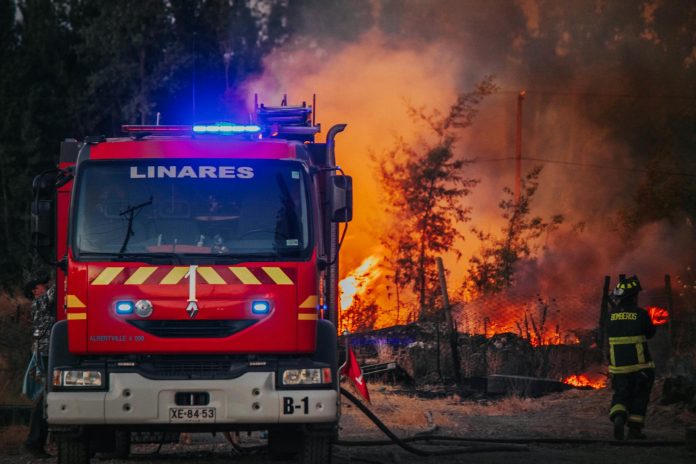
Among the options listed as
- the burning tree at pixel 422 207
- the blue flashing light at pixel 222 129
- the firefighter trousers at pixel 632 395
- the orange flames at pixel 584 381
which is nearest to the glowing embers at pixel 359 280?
the burning tree at pixel 422 207

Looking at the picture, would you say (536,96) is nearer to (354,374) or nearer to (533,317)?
(533,317)

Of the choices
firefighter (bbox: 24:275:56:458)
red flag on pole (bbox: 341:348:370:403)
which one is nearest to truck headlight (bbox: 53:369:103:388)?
firefighter (bbox: 24:275:56:458)

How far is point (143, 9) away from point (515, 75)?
12.4 m

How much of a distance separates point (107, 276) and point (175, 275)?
1.65ft

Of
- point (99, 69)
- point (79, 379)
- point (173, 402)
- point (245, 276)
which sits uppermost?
point (99, 69)

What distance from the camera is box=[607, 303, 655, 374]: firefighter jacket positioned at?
41.7 feet

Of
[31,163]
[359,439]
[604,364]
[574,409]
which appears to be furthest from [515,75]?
[359,439]

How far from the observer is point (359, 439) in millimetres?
12516

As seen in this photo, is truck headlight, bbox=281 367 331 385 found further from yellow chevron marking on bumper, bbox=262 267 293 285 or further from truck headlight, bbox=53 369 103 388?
truck headlight, bbox=53 369 103 388

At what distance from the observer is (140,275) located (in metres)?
8.84

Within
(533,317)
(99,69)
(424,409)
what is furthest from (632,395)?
(99,69)

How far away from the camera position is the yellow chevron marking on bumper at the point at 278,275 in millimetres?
8891

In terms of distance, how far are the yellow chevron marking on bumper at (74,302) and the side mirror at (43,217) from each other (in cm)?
47

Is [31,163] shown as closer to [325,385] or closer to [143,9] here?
[143,9]
